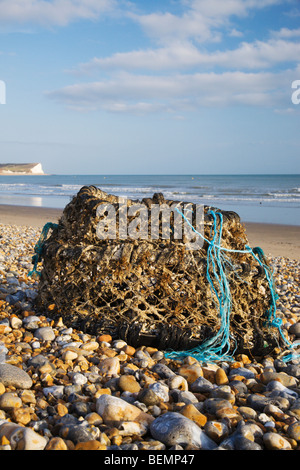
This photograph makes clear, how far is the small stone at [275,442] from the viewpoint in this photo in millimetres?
2045

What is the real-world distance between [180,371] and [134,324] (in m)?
A: 0.56

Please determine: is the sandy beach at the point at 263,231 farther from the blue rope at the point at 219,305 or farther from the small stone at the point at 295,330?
the blue rope at the point at 219,305

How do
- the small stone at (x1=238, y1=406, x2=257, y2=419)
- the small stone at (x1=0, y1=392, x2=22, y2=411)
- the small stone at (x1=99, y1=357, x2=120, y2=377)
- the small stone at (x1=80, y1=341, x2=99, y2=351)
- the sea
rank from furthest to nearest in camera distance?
the sea
the small stone at (x1=80, y1=341, x2=99, y2=351)
the small stone at (x1=99, y1=357, x2=120, y2=377)
the small stone at (x1=238, y1=406, x2=257, y2=419)
the small stone at (x1=0, y1=392, x2=22, y2=411)

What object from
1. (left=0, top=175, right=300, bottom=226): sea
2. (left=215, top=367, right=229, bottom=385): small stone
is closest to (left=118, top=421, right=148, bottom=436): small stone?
(left=215, top=367, right=229, bottom=385): small stone

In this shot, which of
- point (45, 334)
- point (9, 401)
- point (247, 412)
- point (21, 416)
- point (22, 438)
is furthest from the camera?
point (45, 334)

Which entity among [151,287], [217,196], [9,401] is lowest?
[9,401]

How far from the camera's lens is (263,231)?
1327cm

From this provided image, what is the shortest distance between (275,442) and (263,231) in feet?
38.5

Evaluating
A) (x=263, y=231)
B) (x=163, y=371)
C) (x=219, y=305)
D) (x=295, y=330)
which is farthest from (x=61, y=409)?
(x=263, y=231)

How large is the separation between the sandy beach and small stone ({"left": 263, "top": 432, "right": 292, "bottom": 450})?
788cm

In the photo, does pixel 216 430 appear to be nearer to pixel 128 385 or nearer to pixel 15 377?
pixel 128 385

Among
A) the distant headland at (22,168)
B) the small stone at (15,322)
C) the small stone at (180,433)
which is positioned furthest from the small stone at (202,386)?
the distant headland at (22,168)

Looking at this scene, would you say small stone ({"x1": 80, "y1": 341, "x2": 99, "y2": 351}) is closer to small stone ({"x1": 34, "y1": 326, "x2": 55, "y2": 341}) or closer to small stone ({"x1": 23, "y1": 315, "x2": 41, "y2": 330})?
small stone ({"x1": 34, "y1": 326, "x2": 55, "y2": 341})

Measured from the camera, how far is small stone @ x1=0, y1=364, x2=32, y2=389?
2447 millimetres
